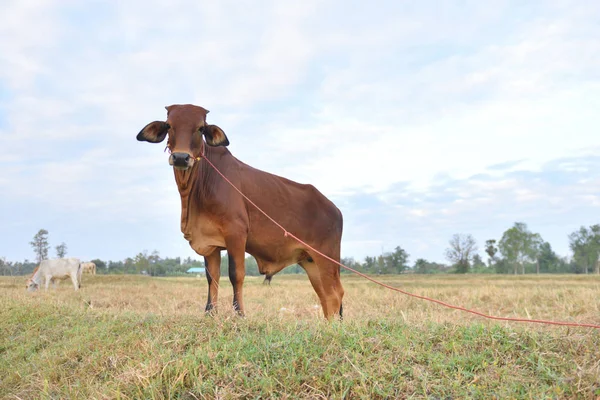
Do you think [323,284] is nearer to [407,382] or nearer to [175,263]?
[407,382]

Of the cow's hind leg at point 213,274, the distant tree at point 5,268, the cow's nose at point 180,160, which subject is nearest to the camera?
the cow's nose at point 180,160

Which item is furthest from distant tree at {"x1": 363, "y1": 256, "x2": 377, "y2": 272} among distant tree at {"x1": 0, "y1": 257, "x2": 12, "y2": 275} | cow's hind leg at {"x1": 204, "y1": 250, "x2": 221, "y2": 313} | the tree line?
cow's hind leg at {"x1": 204, "y1": 250, "x2": 221, "y2": 313}

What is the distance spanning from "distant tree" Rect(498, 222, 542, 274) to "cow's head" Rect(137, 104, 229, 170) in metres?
85.4

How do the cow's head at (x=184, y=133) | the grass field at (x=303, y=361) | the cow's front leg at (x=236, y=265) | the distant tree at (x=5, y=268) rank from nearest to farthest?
the grass field at (x=303, y=361) → the cow's head at (x=184, y=133) → the cow's front leg at (x=236, y=265) → the distant tree at (x=5, y=268)

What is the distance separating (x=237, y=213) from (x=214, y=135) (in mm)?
1149

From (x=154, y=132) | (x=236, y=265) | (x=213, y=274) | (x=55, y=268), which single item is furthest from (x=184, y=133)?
(x=55, y=268)

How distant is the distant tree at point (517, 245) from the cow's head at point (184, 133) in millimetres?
85437

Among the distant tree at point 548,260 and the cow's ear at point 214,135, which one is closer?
the cow's ear at point 214,135

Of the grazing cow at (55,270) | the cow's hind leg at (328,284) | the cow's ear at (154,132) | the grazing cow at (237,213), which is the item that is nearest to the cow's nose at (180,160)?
the grazing cow at (237,213)

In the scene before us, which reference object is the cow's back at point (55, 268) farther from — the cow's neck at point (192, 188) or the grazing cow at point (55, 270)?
the cow's neck at point (192, 188)

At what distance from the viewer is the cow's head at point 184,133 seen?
234 inches

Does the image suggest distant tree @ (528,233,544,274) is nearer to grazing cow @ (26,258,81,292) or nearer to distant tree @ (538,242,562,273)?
distant tree @ (538,242,562,273)

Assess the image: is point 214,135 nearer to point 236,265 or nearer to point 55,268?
point 236,265

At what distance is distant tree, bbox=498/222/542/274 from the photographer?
82625 mm
